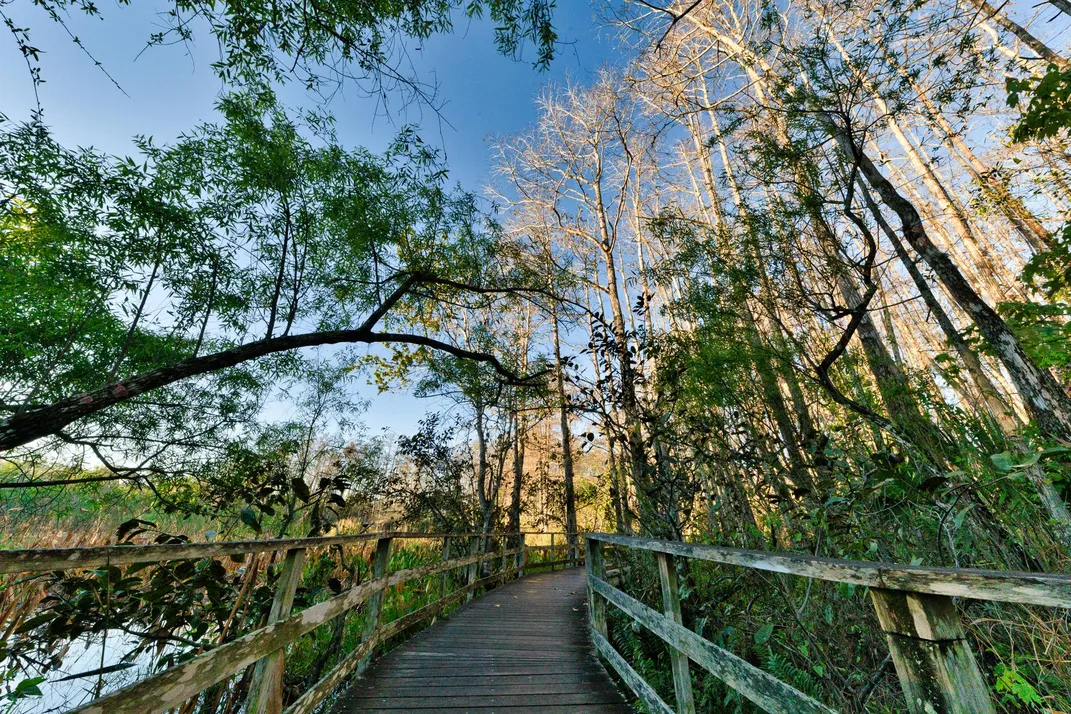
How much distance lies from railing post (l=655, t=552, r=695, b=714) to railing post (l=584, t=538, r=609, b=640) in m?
1.42

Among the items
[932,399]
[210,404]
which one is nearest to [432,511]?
[210,404]

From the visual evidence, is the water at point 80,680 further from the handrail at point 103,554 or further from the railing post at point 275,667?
the handrail at point 103,554

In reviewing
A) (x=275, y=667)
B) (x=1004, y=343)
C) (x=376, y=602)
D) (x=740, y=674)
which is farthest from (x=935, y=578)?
(x=1004, y=343)

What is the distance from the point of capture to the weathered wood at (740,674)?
1.17 metres

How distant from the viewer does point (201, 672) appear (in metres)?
1.37

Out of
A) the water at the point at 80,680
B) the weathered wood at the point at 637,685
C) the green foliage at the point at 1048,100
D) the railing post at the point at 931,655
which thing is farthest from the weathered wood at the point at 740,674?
the green foliage at the point at 1048,100

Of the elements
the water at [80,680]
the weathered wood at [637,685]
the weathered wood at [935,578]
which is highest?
the weathered wood at [935,578]

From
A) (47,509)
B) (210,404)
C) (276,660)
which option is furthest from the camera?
(210,404)

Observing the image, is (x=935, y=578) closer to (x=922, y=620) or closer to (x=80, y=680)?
(x=922, y=620)

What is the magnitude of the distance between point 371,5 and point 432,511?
27.4 ft

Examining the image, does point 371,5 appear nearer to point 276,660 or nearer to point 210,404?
point 276,660

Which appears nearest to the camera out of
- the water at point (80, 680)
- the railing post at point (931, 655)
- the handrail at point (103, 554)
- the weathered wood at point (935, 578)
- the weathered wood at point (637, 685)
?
the weathered wood at point (935, 578)

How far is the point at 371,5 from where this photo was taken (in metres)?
3.66

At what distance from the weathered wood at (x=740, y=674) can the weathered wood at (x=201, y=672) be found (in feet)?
5.77
